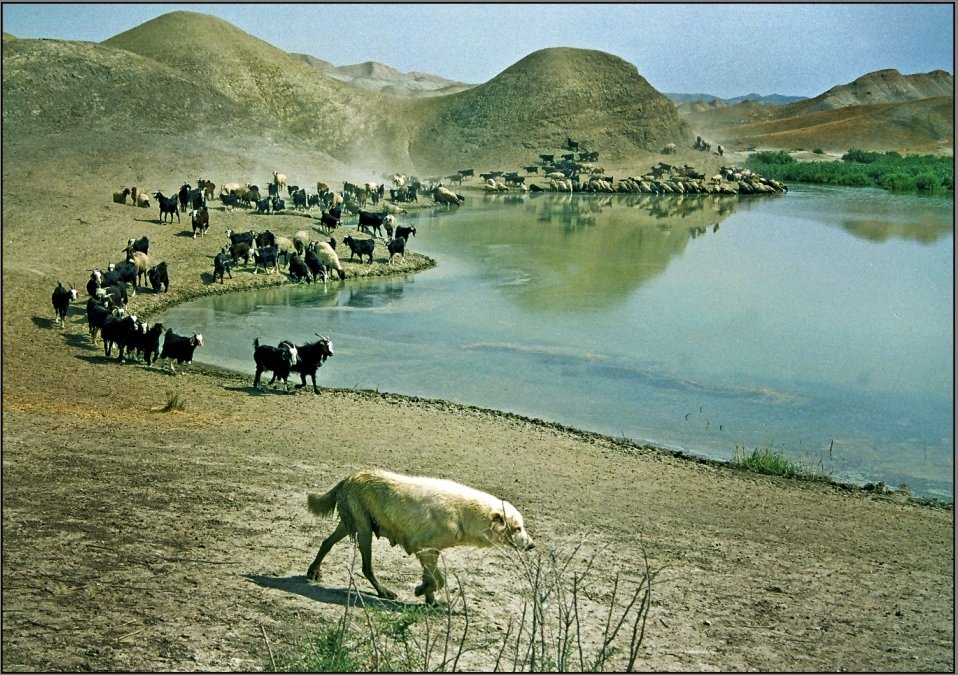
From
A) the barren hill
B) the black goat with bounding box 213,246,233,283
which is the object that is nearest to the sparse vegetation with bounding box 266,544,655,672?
the black goat with bounding box 213,246,233,283

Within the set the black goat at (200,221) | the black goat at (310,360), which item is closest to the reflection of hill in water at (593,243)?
the black goat at (200,221)

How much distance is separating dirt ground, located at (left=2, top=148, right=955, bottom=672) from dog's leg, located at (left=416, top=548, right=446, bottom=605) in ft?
1.05

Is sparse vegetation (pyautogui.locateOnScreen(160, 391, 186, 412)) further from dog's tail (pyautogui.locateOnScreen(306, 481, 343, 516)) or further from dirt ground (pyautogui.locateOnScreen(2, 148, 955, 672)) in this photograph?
dog's tail (pyautogui.locateOnScreen(306, 481, 343, 516))

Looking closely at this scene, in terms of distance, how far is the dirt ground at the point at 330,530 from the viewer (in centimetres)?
652

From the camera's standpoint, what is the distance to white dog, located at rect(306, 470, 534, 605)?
718cm

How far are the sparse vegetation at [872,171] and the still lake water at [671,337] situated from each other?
102 feet

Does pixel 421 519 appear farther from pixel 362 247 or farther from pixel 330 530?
pixel 362 247

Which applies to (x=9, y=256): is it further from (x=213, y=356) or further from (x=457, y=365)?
(x=457, y=365)

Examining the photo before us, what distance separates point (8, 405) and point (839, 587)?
969 cm

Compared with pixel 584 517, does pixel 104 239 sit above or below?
above

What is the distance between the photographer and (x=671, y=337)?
20297 millimetres

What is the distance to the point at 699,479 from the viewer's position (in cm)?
1183

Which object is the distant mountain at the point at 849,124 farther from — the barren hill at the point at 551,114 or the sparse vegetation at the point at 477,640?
the sparse vegetation at the point at 477,640

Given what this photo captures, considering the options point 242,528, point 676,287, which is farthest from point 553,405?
point 676,287
